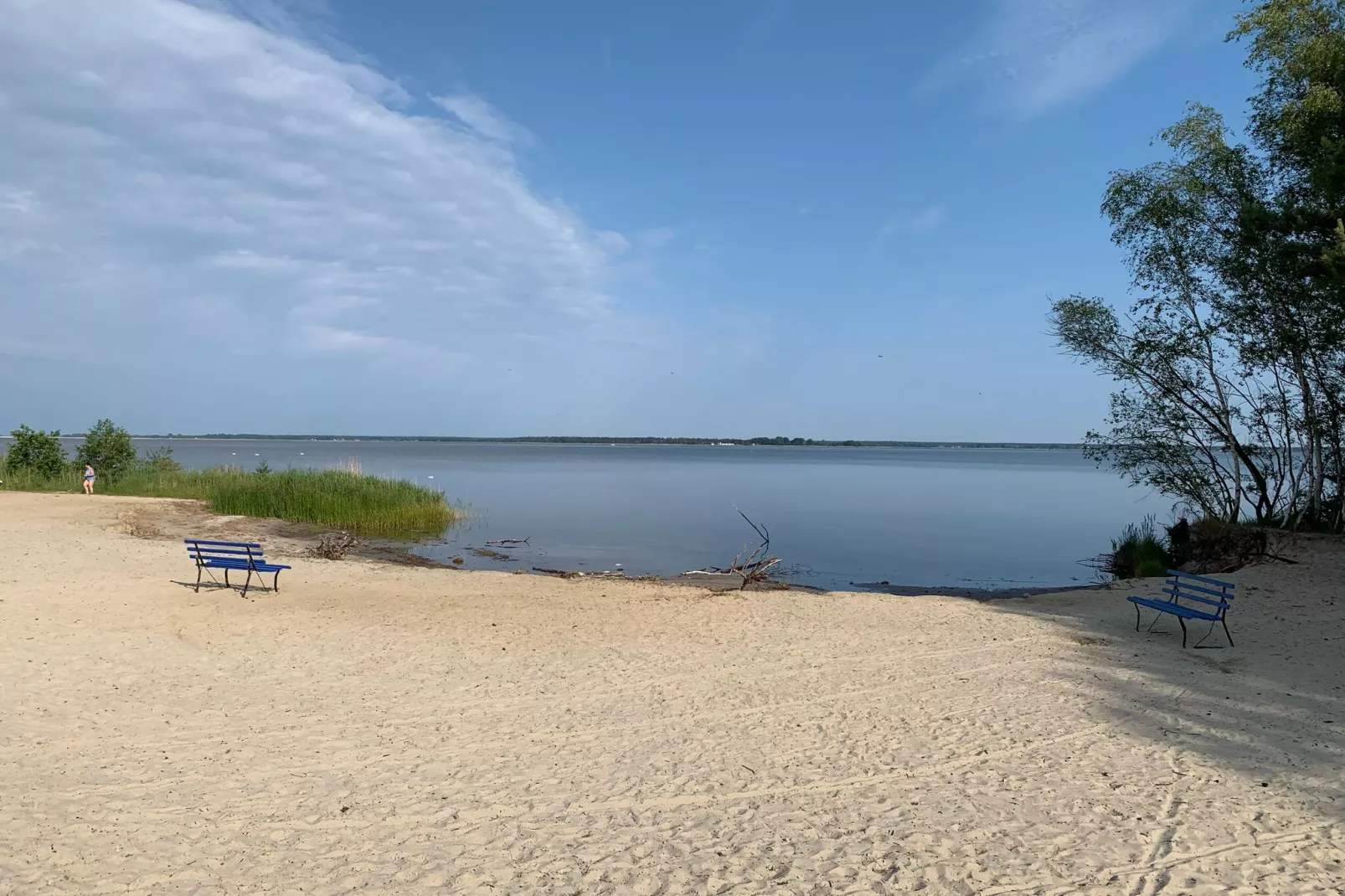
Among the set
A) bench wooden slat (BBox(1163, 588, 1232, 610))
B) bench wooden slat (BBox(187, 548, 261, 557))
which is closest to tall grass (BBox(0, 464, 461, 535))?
bench wooden slat (BBox(187, 548, 261, 557))

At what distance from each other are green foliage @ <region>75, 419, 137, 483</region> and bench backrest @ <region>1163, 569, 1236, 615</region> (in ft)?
104

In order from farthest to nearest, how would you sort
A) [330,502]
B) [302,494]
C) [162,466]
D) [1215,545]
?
[162,466] → [302,494] → [330,502] → [1215,545]

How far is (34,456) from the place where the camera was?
27.1 meters

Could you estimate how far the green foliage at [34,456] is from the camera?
26562mm

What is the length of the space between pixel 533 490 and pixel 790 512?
48.9ft

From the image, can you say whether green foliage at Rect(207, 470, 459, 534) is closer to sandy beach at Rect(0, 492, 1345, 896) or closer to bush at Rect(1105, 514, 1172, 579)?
sandy beach at Rect(0, 492, 1345, 896)

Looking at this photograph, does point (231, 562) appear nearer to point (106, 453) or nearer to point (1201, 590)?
point (1201, 590)

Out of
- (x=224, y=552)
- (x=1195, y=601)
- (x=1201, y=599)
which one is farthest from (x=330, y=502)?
(x=1201, y=599)

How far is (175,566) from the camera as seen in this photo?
513 inches

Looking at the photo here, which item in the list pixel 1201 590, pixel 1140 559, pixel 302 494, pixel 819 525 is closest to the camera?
pixel 1201 590

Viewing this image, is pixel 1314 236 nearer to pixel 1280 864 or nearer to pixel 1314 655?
pixel 1314 655

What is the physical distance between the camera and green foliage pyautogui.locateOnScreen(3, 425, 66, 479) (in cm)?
2656

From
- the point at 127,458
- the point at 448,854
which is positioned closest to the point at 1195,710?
the point at 448,854

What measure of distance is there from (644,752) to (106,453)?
3013cm
